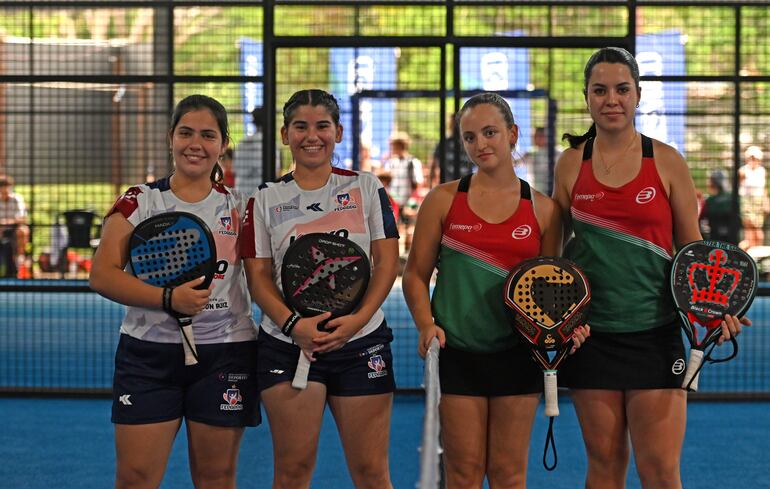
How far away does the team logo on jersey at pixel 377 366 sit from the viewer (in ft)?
10.4

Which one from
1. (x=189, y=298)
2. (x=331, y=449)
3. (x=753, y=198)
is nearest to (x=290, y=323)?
(x=189, y=298)

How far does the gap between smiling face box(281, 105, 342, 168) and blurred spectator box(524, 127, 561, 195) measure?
13.3 feet

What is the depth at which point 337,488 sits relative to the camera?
15.0ft

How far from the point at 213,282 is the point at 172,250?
0.56 feet

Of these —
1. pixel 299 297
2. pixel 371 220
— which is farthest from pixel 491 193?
pixel 299 297

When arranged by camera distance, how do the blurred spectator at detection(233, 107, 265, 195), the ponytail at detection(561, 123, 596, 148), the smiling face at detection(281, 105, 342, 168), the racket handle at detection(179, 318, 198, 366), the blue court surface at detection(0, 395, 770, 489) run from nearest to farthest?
1. the racket handle at detection(179, 318, 198, 366)
2. the smiling face at detection(281, 105, 342, 168)
3. the ponytail at detection(561, 123, 596, 148)
4. the blue court surface at detection(0, 395, 770, 489)
5. the blurred spectator at detection(233, 107, 265, 195)

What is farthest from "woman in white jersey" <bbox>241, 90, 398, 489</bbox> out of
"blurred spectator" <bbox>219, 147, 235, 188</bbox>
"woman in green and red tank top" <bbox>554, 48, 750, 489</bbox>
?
"blurred spectator" <bbox>219, 147, 235, 188</bbox>

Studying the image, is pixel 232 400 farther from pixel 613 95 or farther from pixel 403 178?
pixel 403 178

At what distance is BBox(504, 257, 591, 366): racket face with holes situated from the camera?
117 inches

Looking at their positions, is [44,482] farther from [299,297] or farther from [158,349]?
[299,297]

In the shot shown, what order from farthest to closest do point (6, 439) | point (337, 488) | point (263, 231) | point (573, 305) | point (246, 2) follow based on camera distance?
1. point (246, 2)
2. point (6, 439)
3. point (337, 488)
4. point (263, 231)
5. point (573, 305)

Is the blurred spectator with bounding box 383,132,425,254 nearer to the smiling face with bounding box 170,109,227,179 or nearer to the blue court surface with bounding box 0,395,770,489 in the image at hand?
the blue court surface with bounding box 0,395,770,489

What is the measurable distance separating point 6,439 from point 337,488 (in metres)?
2.01

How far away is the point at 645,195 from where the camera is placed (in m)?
3.10
